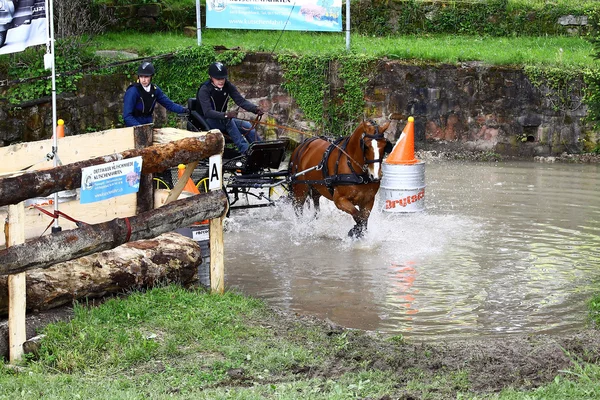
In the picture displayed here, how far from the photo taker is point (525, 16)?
1021 inches

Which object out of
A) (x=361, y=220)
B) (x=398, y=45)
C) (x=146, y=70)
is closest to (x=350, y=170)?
(x=361, y=220)

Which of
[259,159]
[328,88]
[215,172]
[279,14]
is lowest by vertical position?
[259,159]

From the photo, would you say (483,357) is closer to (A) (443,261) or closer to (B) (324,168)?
(A) (443,261)

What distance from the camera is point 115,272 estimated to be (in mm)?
9234

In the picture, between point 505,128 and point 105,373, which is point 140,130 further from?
point 505,128

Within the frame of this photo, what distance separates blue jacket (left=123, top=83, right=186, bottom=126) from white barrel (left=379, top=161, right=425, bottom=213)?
11.3ft

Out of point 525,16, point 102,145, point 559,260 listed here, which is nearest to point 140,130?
point 102,145

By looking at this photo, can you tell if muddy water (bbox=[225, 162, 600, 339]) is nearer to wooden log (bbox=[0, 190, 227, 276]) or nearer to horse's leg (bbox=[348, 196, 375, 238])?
horse's leg (bbox=[348, 196, 375, 238])

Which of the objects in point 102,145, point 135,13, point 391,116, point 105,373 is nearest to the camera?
point 105,373

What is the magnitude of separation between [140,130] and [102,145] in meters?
0.48

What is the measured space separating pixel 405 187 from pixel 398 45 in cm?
907

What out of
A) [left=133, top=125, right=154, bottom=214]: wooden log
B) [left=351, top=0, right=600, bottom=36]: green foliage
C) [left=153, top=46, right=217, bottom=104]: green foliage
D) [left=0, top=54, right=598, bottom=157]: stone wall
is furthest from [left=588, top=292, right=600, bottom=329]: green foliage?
[left=351, top=0, right=600, bottom=36]: green foliage

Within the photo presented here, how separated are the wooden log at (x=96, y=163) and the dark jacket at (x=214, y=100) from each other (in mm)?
4816

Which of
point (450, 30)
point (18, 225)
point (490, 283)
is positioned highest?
point (450, 30)
